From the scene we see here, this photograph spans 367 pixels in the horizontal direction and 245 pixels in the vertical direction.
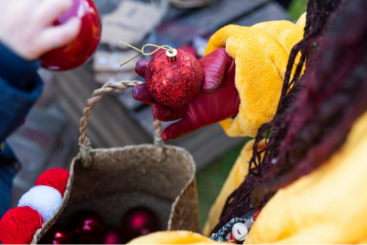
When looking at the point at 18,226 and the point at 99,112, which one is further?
the point at 99,112

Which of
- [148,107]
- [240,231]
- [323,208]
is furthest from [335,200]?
[148,107]

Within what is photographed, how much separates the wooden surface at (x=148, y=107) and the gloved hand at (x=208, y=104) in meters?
0.53

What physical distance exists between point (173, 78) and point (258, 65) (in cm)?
15

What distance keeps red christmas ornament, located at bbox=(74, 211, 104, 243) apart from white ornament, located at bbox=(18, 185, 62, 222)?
161mm

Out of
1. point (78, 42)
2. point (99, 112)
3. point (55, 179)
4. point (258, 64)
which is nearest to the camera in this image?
point (78, 42)

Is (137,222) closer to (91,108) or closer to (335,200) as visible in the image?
(91,108)

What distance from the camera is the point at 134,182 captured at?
31.0 inches

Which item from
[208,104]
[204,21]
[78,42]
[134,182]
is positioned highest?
[78,42]

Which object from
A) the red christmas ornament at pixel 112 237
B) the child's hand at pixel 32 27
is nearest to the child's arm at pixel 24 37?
the child's hand at pixel 32 27

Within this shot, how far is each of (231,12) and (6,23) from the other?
1.09 m

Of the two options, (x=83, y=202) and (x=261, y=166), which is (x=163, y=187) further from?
(x=261, y=166)

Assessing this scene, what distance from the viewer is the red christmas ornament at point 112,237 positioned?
76 centimetres

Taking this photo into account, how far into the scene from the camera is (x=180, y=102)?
0.44 m

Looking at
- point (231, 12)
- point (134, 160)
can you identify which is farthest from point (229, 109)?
point (231, 12)
